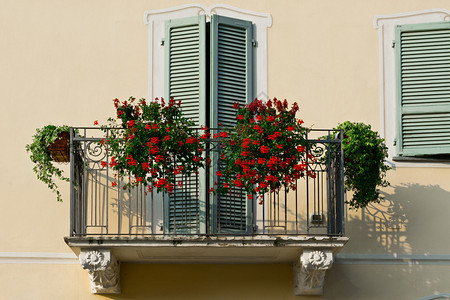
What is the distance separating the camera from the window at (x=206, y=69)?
10.9 meters

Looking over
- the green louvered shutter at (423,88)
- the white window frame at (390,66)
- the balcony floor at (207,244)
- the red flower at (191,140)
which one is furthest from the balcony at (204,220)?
the green louvered shutter at (423,88)

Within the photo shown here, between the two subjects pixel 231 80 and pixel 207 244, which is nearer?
pixel 207 244

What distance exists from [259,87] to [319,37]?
0.84 m

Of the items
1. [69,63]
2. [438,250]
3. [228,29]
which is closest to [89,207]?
[69,63]

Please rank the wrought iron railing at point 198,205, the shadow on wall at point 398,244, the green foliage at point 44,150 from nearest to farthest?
the wrought iron railing at point 198,205 → the green foliage at point 44,150 → the shadow on wall at point 398,244

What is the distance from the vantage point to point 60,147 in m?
10.8

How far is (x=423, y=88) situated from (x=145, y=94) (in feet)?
9.19

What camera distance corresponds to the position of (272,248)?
10367 mm

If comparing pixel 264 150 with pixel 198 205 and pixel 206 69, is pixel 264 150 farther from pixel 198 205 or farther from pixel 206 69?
pixel 206 69

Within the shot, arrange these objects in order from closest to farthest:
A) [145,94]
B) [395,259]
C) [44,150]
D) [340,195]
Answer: [340,195], [44,150], [395,259], [145,94]

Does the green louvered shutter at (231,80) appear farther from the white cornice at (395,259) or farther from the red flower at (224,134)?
the white cornice at (395,259)

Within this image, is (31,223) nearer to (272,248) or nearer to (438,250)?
(272,248)

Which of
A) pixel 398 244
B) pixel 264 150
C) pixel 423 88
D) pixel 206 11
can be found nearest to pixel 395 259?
pixel 398 244

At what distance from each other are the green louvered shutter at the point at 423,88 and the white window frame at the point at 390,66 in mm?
81
